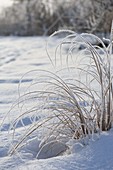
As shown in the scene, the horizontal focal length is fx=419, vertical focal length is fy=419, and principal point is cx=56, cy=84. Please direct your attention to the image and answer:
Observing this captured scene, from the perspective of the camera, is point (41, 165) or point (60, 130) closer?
point (41, 165)

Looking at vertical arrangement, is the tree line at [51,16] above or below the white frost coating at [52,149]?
below


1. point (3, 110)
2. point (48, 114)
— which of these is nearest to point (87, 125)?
point (48, 114)

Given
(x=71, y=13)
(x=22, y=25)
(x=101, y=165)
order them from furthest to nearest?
(x=22, y=25) → (x=71, y=13) → (x=101, y=165)

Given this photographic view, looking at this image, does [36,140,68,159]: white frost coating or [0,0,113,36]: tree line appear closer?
[36,140,68,159]: white frost coating

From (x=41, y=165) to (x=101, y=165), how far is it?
0.95 ft

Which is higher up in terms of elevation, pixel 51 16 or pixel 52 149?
pixel 52 149

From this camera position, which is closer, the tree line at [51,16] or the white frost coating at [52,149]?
the white frost coating at [52,149]

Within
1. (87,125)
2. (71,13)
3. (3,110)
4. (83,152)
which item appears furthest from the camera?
(71,13)

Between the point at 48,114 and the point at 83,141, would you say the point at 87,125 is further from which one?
the point at 48,114

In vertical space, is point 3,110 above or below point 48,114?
below

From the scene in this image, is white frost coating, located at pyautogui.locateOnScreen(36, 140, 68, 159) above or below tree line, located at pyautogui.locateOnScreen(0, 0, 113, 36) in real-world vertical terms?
above

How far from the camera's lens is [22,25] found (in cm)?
2197

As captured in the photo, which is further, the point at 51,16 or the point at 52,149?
the point at 51,16

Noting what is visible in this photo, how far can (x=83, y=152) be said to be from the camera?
2129mm
